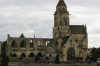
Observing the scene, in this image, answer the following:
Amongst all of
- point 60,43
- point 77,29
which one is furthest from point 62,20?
point 60,43

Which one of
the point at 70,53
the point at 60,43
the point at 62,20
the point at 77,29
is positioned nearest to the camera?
the point at 70,53

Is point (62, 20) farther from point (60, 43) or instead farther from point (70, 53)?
point (70, 53)

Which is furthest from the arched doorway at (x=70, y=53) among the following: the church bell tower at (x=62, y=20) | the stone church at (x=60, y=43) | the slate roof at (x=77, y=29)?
the slate roof at (x=77, y=29)

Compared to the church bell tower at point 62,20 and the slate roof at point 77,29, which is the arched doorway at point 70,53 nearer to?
the church bell tower at point 62,20

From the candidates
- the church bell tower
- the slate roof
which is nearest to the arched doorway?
the church bell tower

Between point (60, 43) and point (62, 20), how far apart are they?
14904 mm

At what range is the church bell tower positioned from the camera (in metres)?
108

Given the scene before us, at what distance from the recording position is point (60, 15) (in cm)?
10856

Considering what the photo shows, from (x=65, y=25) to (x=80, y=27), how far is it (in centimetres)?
673

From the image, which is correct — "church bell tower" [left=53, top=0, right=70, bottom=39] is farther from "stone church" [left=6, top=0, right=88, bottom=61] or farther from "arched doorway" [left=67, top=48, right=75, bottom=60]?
"arched doorway" [left=67, top=48, right=75, bottom=60]

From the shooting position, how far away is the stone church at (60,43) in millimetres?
93562

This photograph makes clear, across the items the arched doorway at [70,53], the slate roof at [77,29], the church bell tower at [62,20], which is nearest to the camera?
the arched doorway at [70,53]

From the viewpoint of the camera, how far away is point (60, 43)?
97.3m

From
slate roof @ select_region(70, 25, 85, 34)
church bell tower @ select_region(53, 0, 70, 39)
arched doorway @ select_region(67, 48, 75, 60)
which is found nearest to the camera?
arched doorway @ select_region(67, 48, 75, 60)
